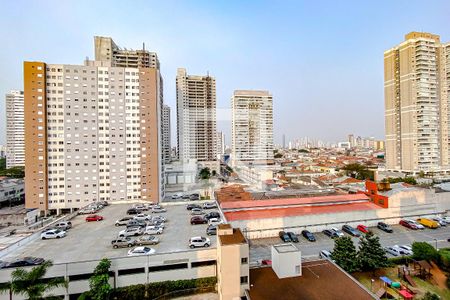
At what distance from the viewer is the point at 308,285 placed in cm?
884

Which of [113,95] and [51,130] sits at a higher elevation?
[113,95]

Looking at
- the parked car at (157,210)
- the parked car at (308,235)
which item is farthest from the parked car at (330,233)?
the parked car at (157,210)

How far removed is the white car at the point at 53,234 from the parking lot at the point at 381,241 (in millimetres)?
10813

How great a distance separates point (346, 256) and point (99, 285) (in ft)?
36.8

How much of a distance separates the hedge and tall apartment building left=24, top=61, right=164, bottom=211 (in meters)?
19.5

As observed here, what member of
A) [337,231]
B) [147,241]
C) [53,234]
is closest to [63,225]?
[53,234]

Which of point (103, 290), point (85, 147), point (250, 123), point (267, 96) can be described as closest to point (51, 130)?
point (85, 147)

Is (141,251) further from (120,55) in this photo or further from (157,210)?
(120,55)

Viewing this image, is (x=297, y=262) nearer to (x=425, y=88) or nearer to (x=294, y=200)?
(x=294, y=200)

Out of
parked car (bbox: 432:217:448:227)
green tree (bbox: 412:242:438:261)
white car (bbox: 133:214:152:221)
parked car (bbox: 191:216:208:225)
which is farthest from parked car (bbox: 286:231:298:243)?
parked car (bbox: 432:217:448:227)

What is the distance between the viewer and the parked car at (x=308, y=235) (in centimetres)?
1570

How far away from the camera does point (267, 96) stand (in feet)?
157

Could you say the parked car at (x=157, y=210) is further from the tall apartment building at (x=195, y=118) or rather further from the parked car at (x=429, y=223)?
the tall apartment building at (x=195, y=118)

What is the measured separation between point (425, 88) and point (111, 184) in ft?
166
